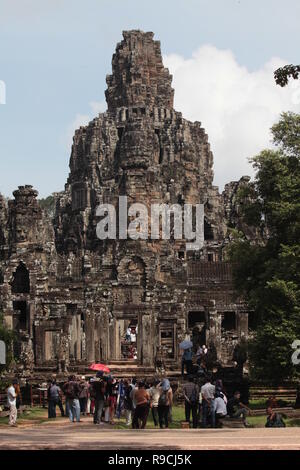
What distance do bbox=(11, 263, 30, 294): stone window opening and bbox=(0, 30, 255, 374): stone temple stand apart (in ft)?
0.20

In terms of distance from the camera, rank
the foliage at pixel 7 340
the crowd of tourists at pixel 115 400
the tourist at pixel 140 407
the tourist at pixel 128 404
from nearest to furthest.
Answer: the tourist at pixel 140 407 < the crowd of tourists at pixel 115 400 < the tourist at pixel 128 404 < the foliage at pixel 7 340

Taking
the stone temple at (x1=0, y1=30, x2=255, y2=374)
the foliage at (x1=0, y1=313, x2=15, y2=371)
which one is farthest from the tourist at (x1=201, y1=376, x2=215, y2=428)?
the stone temple at (x1=0, y1=30, x2=255, y2=374)

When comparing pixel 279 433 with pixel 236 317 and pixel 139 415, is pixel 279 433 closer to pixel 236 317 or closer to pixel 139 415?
pixel 139 415

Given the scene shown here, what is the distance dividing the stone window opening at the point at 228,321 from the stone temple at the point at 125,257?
0.11 m

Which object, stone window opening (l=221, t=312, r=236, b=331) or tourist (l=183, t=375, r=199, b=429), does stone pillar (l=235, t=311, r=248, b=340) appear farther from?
tourist (l=183, t=375, r=199, b=429)

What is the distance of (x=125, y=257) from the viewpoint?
185 ft

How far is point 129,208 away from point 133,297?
16003 mm

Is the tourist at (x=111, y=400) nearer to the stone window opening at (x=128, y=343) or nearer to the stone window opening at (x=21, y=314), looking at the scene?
the stone window opening at (x=128, y=343)

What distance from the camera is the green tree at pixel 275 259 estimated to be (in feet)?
123

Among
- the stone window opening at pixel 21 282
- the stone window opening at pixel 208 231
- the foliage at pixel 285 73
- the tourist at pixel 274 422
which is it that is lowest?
the tourist at pixel 274 422

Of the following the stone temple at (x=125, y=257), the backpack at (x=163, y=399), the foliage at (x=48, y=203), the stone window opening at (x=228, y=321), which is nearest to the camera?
the backpack at (x=163, y=399)

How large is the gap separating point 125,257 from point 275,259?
17.7 m

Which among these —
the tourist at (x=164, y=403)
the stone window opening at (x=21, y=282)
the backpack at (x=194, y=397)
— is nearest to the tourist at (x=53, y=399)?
the tourist at (x=164, y=403)
